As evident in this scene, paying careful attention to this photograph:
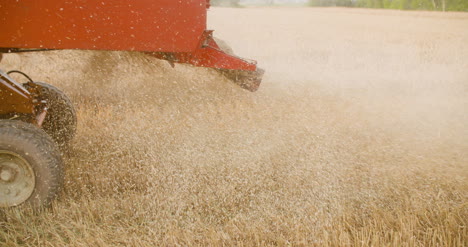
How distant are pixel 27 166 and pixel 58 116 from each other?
3.13 feet

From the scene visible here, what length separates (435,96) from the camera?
494 cm

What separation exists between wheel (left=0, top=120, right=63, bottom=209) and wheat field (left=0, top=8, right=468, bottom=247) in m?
0.10

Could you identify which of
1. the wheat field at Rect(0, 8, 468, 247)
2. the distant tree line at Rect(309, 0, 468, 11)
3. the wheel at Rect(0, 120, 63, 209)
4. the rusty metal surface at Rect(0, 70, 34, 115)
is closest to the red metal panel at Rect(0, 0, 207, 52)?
the rusty metal surface at Rect(0, 70, 34, 115)

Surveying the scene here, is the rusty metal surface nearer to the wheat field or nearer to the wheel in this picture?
the wheel

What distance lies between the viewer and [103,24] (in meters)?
1.91

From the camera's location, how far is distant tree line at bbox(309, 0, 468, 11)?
561 inches

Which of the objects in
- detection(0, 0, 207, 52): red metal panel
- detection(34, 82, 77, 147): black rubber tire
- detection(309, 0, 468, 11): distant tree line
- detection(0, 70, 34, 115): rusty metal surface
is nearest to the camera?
detection(0, 0, 207, 52): red metal panel

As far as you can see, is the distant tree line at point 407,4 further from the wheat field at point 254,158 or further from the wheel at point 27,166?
the wheel at point 27,166

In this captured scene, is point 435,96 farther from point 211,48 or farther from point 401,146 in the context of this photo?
point 211,48

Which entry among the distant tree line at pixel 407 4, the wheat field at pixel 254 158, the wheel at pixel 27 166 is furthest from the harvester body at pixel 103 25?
the distant tree line at pixel 407 4

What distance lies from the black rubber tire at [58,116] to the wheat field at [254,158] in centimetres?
15

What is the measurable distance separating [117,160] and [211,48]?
1.19 m

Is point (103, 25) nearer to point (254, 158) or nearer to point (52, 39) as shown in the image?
point (52, 39)

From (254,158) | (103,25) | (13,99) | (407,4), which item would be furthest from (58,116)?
(407,4)
